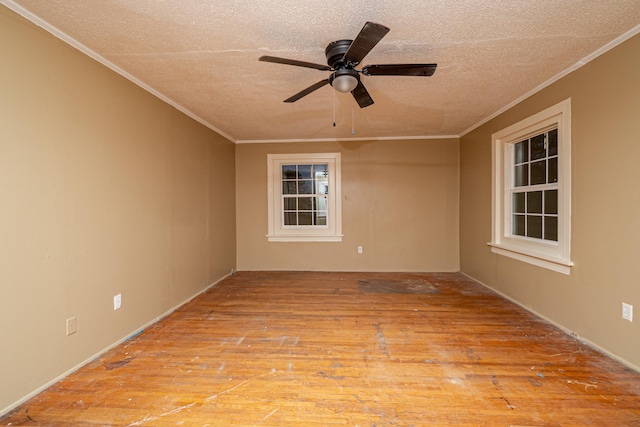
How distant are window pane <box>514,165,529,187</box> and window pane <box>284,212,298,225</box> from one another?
340cm

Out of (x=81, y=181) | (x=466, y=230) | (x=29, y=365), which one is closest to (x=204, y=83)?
(x=81, y=181)

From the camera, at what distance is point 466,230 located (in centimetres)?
441

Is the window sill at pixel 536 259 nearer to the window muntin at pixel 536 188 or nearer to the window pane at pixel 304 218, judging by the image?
the window muntin at pixel 536 188

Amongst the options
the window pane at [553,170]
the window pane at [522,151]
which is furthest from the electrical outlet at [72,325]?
the window pane at [522,151]

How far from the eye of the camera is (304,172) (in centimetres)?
493

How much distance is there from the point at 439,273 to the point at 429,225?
0.84 meters

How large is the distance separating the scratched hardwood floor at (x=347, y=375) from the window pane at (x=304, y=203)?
225 cm

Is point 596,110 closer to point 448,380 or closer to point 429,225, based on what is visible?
point 448,380

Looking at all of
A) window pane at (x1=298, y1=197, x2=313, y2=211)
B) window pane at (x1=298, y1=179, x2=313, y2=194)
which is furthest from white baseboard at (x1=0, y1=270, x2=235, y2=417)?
window pane at (x1=298, y1=179, x2=313, y2=194)

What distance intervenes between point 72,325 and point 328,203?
3647 mm

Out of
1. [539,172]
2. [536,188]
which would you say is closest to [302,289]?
[536,188]

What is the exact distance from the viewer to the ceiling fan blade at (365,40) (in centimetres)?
143

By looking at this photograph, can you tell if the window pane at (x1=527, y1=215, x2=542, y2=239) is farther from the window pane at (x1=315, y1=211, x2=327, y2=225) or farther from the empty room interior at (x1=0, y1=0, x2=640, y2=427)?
the window pane at (x1=315, y1=211, x2=327, y2=225)

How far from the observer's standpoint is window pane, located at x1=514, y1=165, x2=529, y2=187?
320 centimetres
